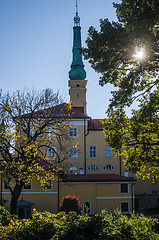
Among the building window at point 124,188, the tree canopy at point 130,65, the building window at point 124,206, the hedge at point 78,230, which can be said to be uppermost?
the tree canopy at point 130,65

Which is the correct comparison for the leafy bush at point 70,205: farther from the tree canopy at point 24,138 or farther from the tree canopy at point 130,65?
the tree canopy at point 130,65

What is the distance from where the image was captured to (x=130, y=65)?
13.6 metres

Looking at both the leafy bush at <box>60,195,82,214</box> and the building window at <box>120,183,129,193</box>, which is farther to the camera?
the building window at <box>120,183,129,193</box>

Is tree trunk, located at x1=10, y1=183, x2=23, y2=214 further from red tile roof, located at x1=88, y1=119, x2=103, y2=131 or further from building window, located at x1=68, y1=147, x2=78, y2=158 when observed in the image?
red tile roof, located at x1=88, y1=119, x2=103, y2=131

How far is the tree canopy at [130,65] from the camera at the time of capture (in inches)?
453

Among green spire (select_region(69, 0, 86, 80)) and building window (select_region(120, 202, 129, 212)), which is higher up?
green spire (select_region(69, 0, 86, 80))

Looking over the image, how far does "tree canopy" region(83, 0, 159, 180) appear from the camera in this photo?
11.5m

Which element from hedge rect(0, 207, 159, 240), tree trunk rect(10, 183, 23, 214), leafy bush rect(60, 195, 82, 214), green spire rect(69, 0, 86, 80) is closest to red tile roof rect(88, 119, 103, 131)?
green spire rect(69, 0, 86, 80)

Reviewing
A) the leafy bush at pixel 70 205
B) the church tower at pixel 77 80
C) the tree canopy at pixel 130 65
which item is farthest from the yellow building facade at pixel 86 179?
the tree canopy at pixel 130 65

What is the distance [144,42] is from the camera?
35.8 feet

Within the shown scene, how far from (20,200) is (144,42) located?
20.5 metres

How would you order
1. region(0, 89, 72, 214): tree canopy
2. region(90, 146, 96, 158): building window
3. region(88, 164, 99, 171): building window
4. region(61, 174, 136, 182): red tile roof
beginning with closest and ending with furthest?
1. region(0, 89, 72, 214): tree canopy
2. region(61, 174, 136, 182): red tile roof
3. region(88, 164, 99, 171): building window
4. region(90, 146, 96, 158): building window

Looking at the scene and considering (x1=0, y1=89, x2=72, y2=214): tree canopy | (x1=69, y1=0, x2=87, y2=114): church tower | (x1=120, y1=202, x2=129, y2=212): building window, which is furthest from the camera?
(x1=69, y1=0, x2=87, y2=114): church tower

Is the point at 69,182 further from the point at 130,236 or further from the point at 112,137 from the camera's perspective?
the point at 130,236
